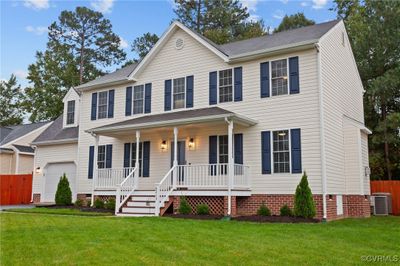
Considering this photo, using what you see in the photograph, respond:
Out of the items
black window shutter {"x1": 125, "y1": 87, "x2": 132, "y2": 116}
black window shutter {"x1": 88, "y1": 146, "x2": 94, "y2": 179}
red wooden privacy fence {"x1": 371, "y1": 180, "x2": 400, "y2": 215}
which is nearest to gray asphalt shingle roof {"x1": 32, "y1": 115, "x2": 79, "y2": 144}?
black window shutter {"x1": 88, "y1": 146, "x2": 94, "y2": 179}

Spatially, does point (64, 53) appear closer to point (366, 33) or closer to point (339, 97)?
point (366, 33)

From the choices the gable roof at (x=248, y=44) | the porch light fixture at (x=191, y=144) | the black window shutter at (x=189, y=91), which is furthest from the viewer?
the black window shutter at (x=189, y=91)

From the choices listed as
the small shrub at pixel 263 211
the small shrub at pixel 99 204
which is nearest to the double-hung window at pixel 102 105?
the small shrub at pixel 99 204

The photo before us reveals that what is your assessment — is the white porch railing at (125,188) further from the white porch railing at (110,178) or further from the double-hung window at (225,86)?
the double-hung window at (225,86)

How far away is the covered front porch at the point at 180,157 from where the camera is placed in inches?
548

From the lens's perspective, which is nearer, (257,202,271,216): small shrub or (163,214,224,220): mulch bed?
(163,214,224,220): mulch bed

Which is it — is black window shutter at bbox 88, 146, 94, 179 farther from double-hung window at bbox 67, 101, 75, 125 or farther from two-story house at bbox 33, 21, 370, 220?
double-hung window at bbox 67, 101, 75, 125

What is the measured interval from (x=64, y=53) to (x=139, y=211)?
28586 millimetres

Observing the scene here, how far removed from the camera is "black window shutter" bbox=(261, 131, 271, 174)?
46.4 ft

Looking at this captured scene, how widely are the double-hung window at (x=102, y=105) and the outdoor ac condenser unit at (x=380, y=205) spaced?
41.9 ft

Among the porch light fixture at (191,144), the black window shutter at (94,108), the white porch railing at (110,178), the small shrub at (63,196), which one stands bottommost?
the small shrub at (63,196)

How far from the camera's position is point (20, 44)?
12.0 metres

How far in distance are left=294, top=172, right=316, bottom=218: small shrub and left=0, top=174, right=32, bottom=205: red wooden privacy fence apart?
16.8m

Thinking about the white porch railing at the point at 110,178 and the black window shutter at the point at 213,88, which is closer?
the black window shutter at the point at 213,88
